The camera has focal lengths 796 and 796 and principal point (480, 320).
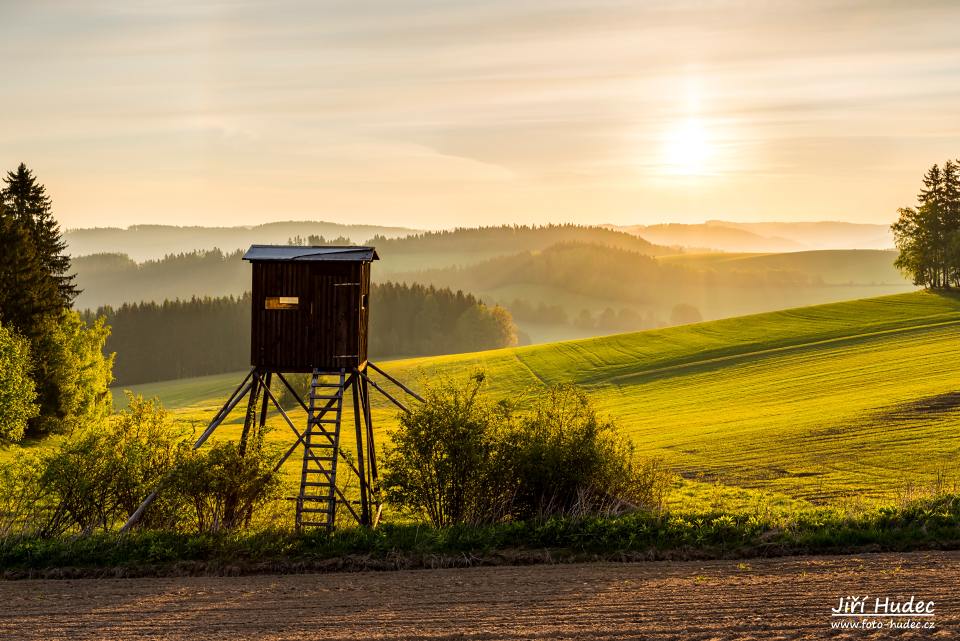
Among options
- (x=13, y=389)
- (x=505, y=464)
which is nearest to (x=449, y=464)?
(x=505, y=464)

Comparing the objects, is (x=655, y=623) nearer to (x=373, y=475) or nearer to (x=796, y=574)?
(x=796, y=574)

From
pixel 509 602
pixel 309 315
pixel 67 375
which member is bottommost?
pixel 509 602

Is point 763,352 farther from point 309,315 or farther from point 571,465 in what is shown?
point 309,315

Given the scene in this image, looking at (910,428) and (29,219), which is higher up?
(29,219)

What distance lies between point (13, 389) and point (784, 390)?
4734 centimetres

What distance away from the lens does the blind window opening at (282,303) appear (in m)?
23.8

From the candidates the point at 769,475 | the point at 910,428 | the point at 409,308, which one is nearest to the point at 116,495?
the point at 769,475

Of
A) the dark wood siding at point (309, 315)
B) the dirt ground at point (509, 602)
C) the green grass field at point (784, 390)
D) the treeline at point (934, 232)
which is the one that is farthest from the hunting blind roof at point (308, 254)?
the treeline at point (934, 232)

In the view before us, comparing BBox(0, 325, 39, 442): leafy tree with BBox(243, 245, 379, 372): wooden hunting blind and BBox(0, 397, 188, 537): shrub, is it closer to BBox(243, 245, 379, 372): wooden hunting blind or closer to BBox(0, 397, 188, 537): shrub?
BBox(0, 397, 188, 537): shrub

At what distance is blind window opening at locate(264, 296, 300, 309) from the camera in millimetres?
23828

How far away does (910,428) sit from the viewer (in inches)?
1441

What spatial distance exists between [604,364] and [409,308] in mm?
93512

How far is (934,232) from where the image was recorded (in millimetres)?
90625

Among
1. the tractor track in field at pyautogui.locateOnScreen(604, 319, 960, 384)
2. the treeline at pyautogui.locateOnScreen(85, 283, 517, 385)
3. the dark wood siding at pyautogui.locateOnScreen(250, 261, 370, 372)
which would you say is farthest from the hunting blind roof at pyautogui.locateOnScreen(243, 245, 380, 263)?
the treeline at pyautogui.locateOnScreen(85, 283, 517, 385)
